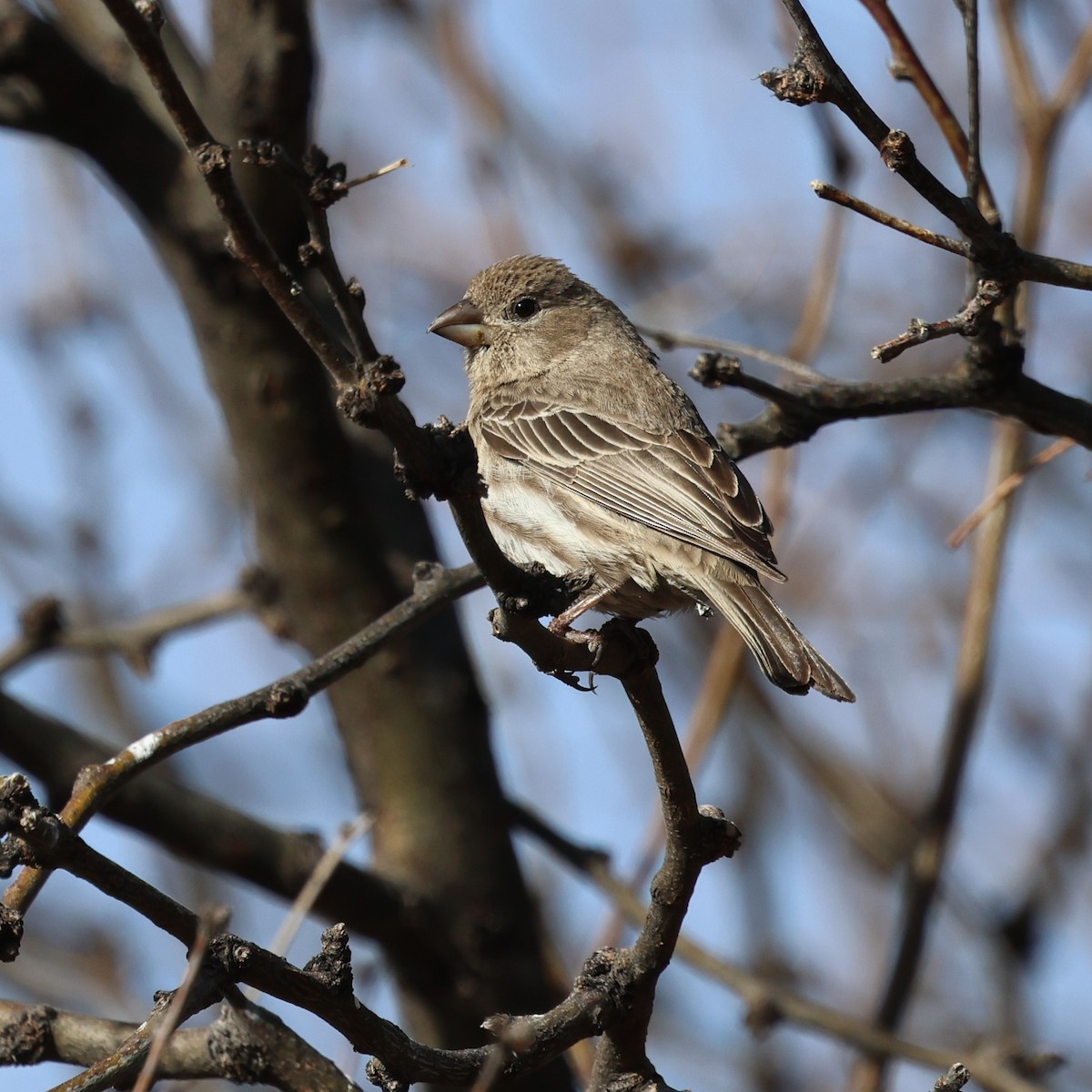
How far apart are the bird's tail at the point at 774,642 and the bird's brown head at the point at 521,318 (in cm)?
191

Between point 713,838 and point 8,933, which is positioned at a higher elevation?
point 713,838

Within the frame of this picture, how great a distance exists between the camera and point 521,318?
6.31 m

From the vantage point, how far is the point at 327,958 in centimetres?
268

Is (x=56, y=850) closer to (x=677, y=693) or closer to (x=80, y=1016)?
(x=80, y=1016)

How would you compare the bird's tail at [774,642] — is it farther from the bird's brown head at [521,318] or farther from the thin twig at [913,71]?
the bird's brown head at [521,318]

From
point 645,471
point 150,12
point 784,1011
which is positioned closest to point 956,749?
point 784,1011

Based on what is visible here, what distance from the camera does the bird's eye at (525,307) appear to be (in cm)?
631

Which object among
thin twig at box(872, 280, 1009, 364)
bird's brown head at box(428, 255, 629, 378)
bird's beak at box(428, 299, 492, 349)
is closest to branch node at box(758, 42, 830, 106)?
thin twig at box(872, 280, 1009, 364)

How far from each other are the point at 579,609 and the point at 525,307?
85.6 inches

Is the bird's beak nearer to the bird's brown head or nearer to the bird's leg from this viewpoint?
the bird's brown head

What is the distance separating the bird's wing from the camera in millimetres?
4699

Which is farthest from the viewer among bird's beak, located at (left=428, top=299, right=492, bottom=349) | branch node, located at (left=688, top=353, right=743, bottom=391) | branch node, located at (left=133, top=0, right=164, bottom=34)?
bird's beak, located at (left=428, top=299, right=492, bottom=349)

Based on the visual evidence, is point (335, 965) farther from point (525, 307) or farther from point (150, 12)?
point (525, 307)

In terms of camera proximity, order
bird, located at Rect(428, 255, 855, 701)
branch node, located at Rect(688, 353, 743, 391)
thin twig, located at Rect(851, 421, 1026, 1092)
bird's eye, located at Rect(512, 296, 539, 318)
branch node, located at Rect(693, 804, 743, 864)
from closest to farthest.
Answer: branch node, located at Rect(693, 804, 743, 864) < branch node, located at Rect(688, 353, 743, 391) < bird, located at Rect(428, 255, 855, 701) < thin twig, located at Rect(851, 421, 1026, 1092) < bird's eye, located at Rect(512, 296, 539, 318)
